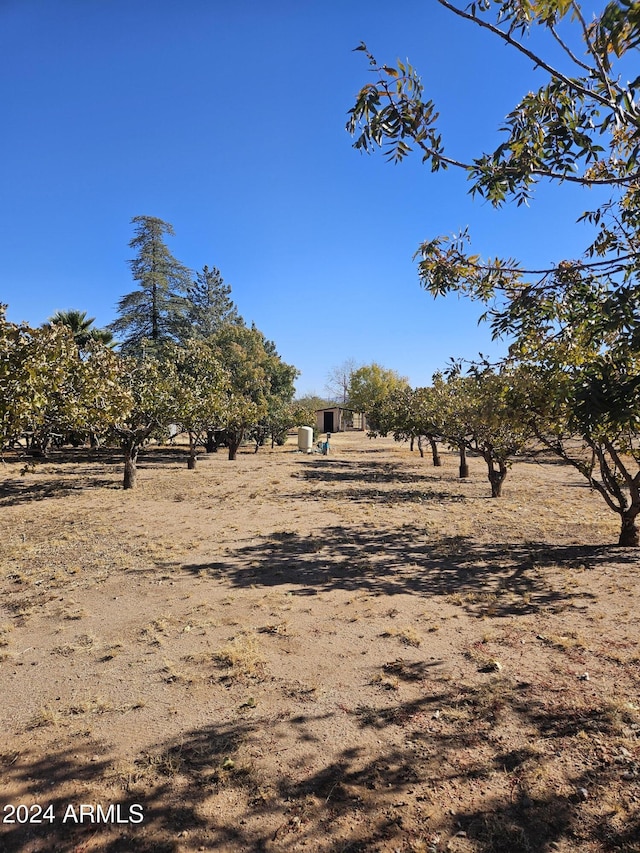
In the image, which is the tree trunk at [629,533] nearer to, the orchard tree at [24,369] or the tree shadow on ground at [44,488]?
the orchard tree at [24,369]

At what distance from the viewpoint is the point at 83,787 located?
2734 mm

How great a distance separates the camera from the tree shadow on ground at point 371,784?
7.84ft

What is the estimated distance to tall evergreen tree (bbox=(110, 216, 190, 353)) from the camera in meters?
37.4

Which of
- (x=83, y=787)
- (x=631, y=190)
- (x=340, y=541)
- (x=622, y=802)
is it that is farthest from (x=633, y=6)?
(x=340, y=541)

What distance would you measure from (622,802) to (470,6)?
5.18m

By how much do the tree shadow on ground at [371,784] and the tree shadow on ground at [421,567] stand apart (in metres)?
2.21

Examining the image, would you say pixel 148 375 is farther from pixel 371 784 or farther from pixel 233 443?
pixel 371 784

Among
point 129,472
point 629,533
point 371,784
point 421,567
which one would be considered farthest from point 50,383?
point 629,533

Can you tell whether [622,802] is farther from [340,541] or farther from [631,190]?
[340,541]

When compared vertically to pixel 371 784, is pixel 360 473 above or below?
above

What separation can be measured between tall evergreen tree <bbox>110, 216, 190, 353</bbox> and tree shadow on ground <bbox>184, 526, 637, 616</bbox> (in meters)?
32.8

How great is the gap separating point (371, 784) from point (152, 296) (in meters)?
40.4

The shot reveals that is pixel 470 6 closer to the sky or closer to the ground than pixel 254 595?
closer to the sky

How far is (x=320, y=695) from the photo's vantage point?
12.0ft
